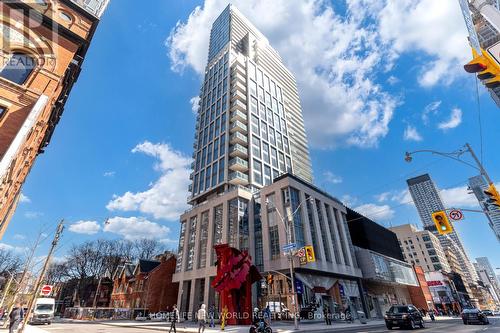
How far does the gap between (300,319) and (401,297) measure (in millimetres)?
39125

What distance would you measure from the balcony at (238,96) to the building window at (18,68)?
44414 millimetres

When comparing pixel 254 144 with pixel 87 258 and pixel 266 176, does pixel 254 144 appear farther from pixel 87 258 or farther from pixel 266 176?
pixel 87 258

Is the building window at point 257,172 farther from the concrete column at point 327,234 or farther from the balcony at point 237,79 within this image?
the balcony at point 237,79

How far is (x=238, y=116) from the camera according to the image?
2109 inches

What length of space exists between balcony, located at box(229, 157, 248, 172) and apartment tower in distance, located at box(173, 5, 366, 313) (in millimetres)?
199

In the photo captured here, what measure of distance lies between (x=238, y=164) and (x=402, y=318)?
35.0 meters

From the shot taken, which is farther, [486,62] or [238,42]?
[238,42]

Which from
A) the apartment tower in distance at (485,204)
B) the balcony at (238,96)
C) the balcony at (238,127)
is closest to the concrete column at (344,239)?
the apartment tower in distance at (485,204)

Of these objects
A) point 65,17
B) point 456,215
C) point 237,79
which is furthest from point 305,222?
point 237,79

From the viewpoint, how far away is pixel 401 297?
174 feet

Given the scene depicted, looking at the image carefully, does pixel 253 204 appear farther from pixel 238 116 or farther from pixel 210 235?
pixel 238 116

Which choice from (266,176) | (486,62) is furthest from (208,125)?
(486,62)

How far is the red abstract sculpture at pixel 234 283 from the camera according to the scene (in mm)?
21688

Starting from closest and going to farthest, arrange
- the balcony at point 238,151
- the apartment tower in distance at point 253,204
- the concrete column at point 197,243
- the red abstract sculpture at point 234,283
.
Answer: the red abstract sculpture at point 234,283 < the apartment tower in distance at point 253,204 < the concrete column at point 197,243 < the balcony at point 238,151
